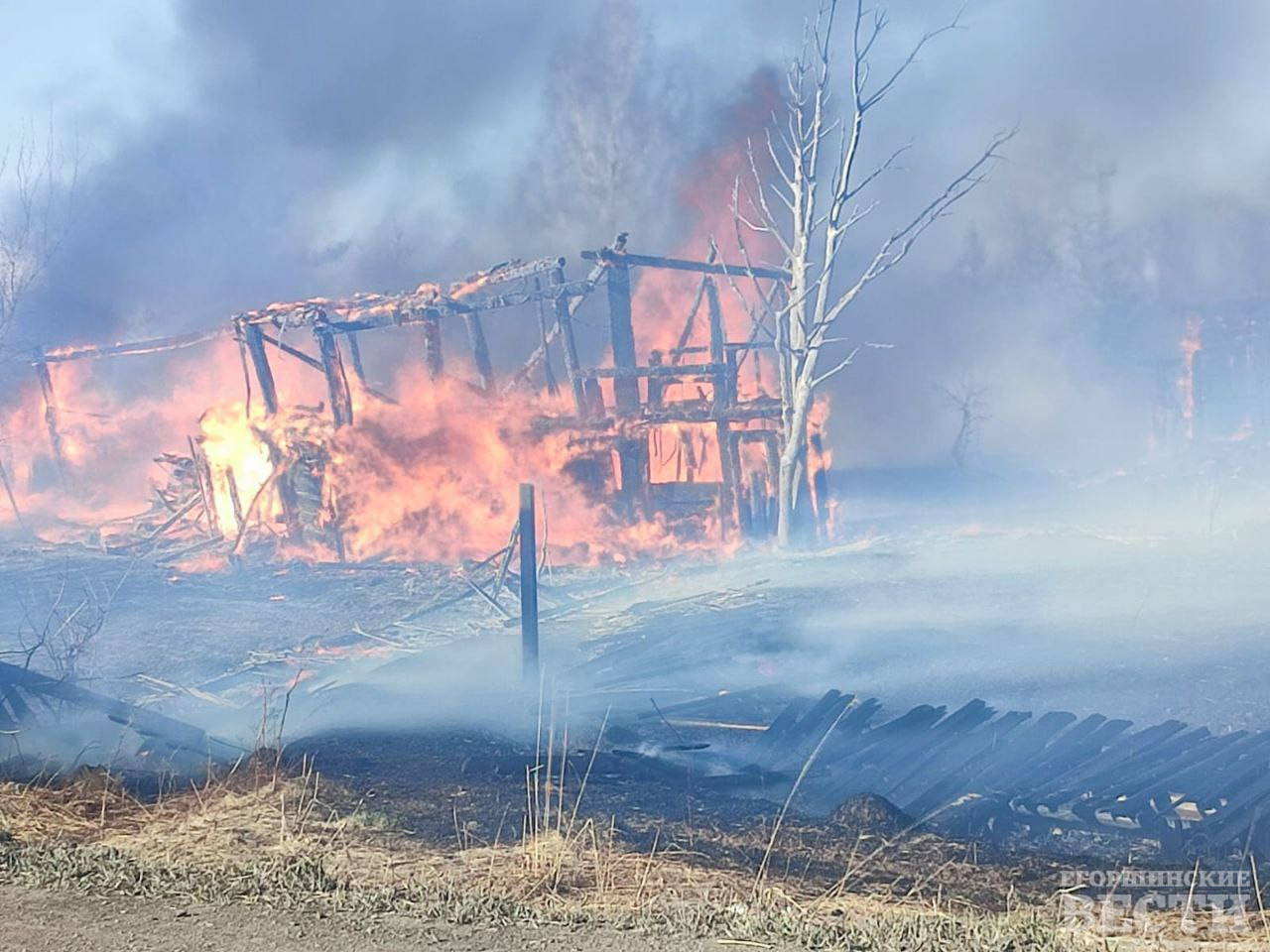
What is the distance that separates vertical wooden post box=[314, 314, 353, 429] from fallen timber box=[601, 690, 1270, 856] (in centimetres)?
1125

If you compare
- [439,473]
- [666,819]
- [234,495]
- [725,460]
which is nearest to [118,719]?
[666,819]

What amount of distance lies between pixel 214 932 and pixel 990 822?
4881 mm

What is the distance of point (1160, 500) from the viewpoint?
23.2 meters

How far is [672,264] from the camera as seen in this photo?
1889 centimetres

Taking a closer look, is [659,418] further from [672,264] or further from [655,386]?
[672,264]

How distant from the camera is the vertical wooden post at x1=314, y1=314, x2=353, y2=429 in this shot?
1878 cm

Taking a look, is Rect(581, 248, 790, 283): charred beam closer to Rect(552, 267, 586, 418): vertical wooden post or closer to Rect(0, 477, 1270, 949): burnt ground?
Rect(552, 267, 586, 418): vertical wooden post

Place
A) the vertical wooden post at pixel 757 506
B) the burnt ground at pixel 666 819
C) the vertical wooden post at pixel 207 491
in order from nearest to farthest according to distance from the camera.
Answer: the burnt ground at pixel 666 819 → the vertical wooden post at pixel 757 506 → the vertical wooden post at pixel 207 491

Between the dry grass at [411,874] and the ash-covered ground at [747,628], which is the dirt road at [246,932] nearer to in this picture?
the dry grass at [411,874]

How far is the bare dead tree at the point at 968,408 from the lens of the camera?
3403 centimetres

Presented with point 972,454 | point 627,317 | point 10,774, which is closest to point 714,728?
point 10,774

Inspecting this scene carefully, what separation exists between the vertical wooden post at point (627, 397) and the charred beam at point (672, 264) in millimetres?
594

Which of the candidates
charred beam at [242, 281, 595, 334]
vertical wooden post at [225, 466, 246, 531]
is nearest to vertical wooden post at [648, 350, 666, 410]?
charred beam at [242, 281, 595, 334]

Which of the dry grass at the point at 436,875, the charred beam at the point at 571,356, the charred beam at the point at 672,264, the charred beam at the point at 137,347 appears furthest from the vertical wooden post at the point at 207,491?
the dry grass at the point at 436,875
